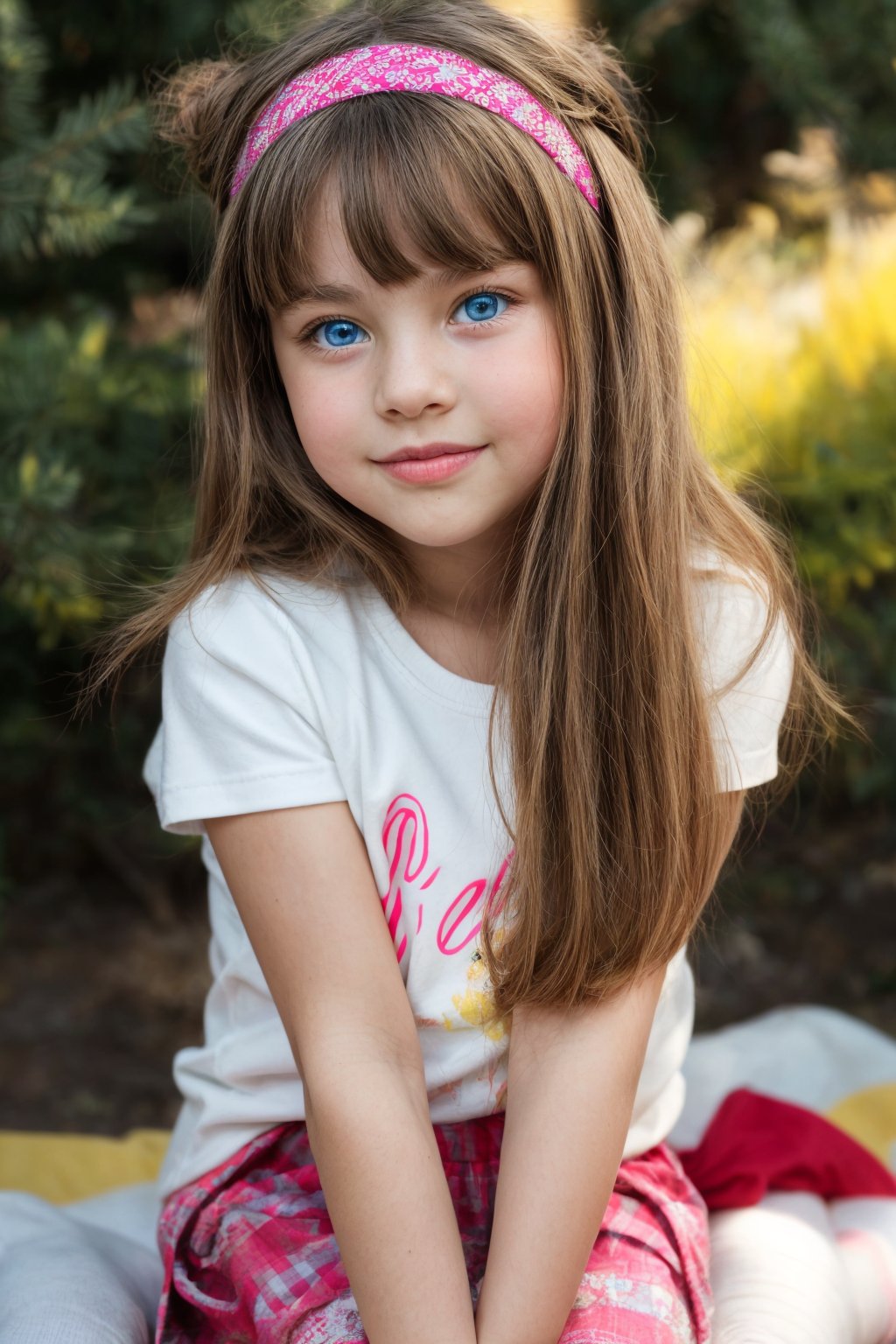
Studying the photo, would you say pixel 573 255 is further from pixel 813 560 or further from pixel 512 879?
pixel 813 560

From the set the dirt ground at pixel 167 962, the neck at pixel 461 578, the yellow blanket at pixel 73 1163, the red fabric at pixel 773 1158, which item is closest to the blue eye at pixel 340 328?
the neck at pixel 461 578

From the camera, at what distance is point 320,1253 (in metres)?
1.44

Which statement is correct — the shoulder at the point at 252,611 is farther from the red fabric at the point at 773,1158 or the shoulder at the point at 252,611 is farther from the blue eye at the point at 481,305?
the red fabric at the point at 773,1158

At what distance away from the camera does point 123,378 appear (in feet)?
7.48

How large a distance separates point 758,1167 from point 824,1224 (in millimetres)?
104

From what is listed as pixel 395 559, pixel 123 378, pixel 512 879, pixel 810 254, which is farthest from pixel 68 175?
pixel 810 254

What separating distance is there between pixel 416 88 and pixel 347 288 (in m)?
0.20

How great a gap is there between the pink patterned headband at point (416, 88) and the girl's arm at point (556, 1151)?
2.72 feet

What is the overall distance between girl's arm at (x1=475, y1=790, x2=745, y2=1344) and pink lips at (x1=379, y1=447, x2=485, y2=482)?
54 cm

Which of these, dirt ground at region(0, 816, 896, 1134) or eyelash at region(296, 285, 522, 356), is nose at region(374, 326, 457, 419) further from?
dirt ground at region(0, 816, 896, 1134)

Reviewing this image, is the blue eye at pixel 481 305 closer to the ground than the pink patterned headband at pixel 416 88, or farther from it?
closer to the ground

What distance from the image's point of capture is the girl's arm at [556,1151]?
4.34ft

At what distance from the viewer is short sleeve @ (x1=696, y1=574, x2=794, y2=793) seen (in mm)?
1514

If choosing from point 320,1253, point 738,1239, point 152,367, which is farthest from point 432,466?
point 152,367
